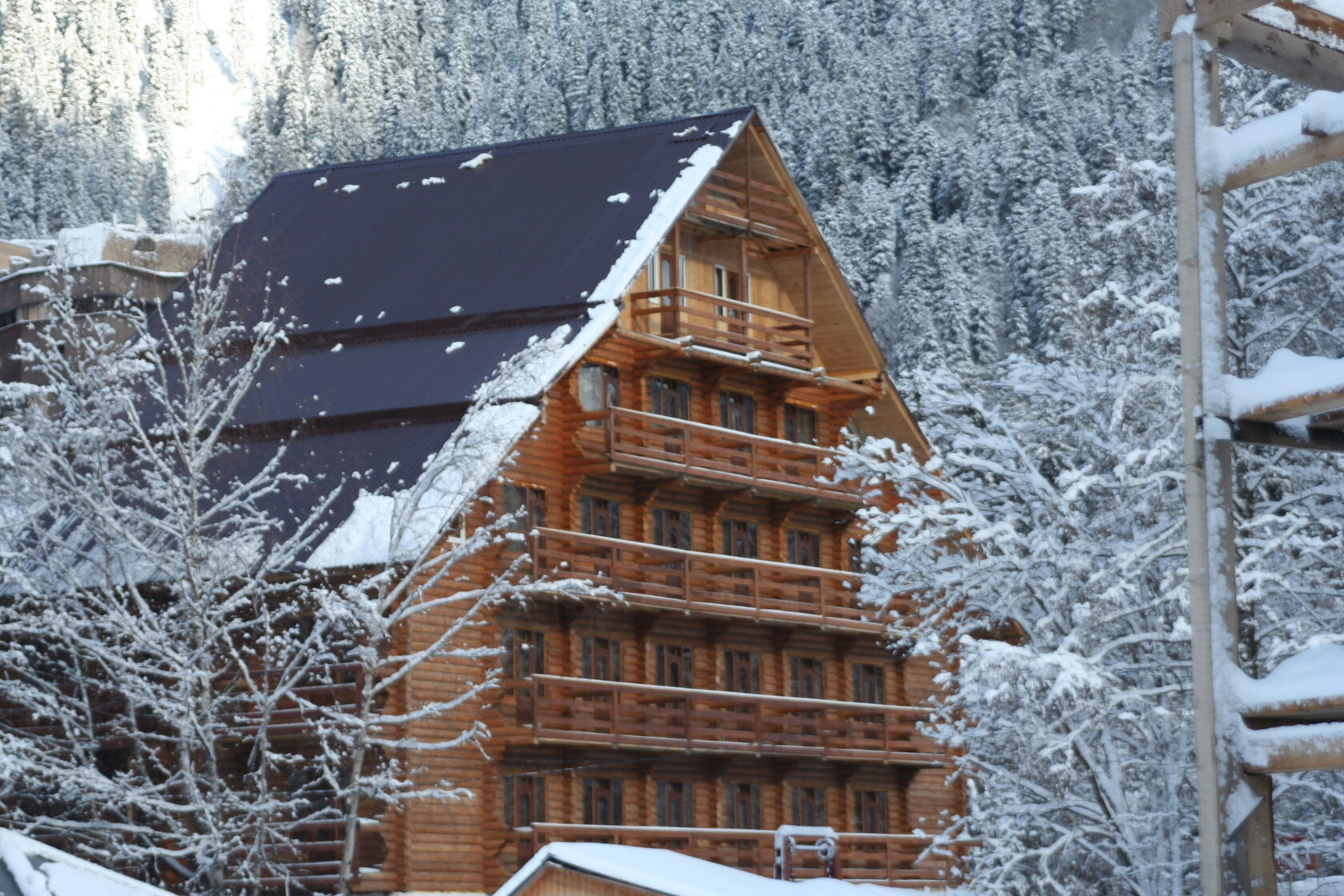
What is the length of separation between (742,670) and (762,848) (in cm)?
426

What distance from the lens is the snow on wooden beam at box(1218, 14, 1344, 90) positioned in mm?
14664

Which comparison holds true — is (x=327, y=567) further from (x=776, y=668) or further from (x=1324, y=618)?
(x=1324, y=618)

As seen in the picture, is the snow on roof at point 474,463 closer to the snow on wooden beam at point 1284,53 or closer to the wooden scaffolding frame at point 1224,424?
the snow on wooden beam at point 1284,53

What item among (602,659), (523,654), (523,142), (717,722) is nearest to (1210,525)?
→ (523,654)

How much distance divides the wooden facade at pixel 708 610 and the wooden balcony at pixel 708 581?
2.5 inches

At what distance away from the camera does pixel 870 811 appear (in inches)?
1827

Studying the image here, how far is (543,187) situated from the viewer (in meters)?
46.6

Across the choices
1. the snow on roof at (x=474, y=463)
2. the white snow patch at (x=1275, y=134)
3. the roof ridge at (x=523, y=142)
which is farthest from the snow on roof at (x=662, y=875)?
the roof ridge at (x=523, y=142)

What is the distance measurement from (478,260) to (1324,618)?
72.2 feet

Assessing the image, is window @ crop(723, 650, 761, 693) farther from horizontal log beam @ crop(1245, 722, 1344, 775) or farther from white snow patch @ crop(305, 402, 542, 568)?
horizontal log beam @ crop(1245, 722, 1344, 775)

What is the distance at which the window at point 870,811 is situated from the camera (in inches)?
1812

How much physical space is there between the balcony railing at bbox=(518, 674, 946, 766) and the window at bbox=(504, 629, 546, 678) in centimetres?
75

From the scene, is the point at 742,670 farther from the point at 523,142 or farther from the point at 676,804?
the point at 523,142

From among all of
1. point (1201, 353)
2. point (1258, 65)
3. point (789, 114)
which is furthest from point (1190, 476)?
point (789, 114)
